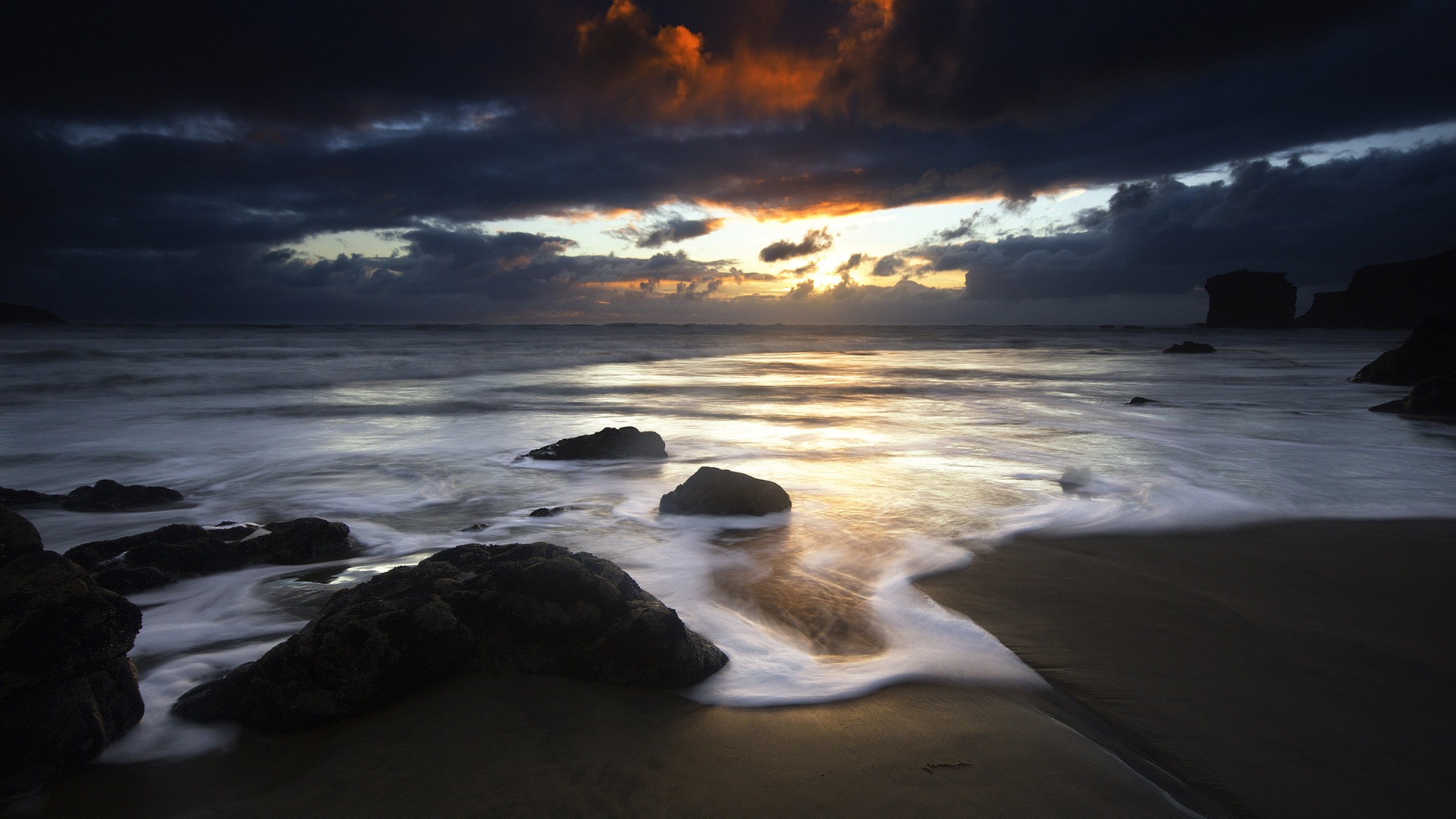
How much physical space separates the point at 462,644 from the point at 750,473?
497 cm

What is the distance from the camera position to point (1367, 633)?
3.17 meters

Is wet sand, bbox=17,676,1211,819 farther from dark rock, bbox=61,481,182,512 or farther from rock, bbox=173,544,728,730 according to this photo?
dark rock, bbox=61,481,182,512

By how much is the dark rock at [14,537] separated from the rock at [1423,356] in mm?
20403

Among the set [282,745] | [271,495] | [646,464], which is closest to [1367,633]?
[282,745]

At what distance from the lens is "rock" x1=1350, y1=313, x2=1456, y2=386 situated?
15250mm

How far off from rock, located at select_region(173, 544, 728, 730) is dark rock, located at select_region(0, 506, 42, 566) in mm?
738

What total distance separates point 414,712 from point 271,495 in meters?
5.31

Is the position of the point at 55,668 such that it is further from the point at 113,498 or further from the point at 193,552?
the point at 113,498

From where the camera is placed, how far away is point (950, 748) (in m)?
2.30

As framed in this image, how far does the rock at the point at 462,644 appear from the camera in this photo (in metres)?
2.46

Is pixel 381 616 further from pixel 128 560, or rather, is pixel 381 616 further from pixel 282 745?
pixel 128 560

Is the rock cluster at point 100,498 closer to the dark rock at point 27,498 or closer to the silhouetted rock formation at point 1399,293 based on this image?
the dark rock at point 27,498

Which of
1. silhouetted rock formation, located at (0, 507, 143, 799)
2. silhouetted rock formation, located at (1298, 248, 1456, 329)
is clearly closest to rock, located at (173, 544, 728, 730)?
silhouetted rock formation, located at (0, 507, 143, 799)

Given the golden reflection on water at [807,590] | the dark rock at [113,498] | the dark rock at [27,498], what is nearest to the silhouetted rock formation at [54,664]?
the golden reflection on water at [807,590]
